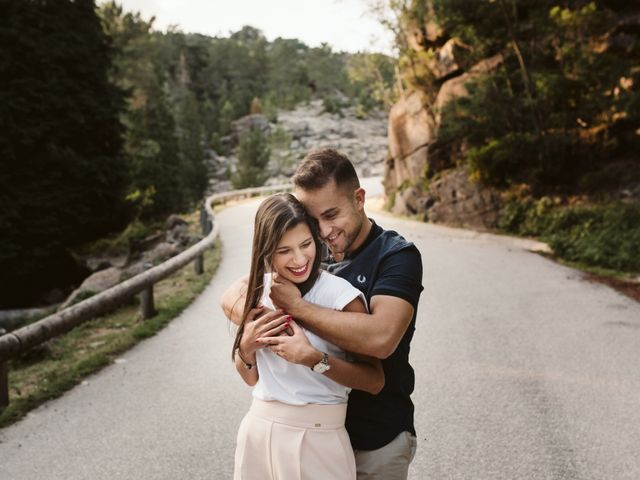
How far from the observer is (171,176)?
34.8 m

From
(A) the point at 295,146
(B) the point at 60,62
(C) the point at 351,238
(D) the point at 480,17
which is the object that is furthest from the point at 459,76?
(A) the point at 295,146

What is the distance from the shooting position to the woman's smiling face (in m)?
2.13

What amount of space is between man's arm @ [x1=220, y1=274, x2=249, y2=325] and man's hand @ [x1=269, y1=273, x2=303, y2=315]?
0.26 meters

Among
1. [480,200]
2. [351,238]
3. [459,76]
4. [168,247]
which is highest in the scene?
[459,76]

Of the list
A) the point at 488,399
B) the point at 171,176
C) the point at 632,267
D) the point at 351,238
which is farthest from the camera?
the point at 171,176

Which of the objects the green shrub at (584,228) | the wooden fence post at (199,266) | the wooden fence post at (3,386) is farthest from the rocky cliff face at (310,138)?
the wooden fence post at (3,386)

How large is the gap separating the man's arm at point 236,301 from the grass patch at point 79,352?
3.93m

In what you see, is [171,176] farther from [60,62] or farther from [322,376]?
[322,376]

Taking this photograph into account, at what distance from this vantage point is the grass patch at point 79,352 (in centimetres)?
581

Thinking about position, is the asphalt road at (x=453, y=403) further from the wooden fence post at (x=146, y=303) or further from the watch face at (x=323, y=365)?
the watch face at (x=323, y=365)

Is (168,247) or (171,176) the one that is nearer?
(168,247)

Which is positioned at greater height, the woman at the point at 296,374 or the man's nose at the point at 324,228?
the man's nose at the point at 324,228

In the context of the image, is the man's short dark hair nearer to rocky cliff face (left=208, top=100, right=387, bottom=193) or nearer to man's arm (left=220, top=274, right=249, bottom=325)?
man's arm (left=220, top=274, right=249, bottom=325)

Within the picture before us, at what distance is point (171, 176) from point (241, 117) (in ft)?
181
